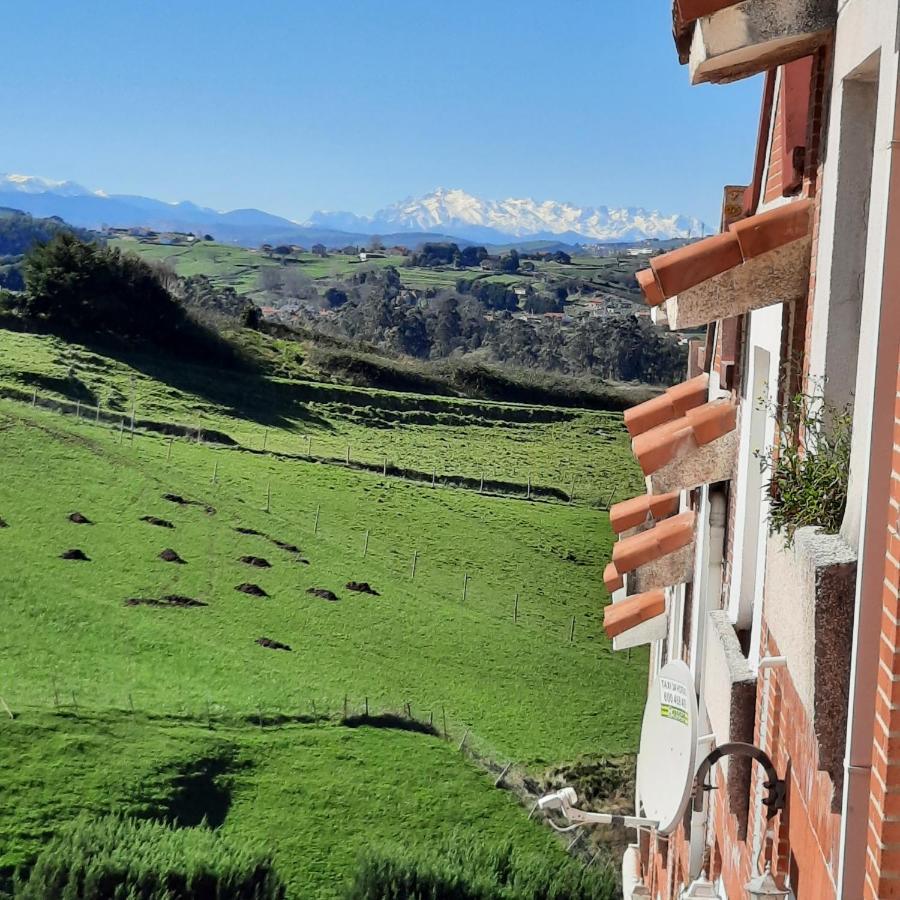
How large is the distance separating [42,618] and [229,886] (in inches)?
249

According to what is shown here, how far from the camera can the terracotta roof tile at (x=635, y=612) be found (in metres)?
7.14

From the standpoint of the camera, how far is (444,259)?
129 metres

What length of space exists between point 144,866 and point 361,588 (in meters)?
9.20

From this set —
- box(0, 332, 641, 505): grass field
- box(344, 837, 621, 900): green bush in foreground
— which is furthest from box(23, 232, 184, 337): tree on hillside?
box(344, 837, 621, 900): green bush in foreground

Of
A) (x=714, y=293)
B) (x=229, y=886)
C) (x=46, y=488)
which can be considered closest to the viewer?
(x=714, y=293)

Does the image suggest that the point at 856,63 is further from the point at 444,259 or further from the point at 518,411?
the point at 444,259

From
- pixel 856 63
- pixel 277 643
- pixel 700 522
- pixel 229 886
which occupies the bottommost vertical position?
pixel 229 886

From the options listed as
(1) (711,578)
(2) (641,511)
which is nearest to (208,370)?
(2) (641,511)

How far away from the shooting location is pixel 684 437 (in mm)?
4426

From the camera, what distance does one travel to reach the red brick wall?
2166 millimetres

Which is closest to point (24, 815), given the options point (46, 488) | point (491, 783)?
point (491, 783)

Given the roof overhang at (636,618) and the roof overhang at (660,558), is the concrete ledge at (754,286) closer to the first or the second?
the roof overhang at (660,558)

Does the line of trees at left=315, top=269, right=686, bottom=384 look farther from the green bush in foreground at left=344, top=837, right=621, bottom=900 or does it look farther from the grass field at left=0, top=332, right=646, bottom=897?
the green bush in foreground at left=344, top=837, right=621, bottom=900

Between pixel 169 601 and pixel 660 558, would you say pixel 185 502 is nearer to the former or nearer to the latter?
pixel 169 601
